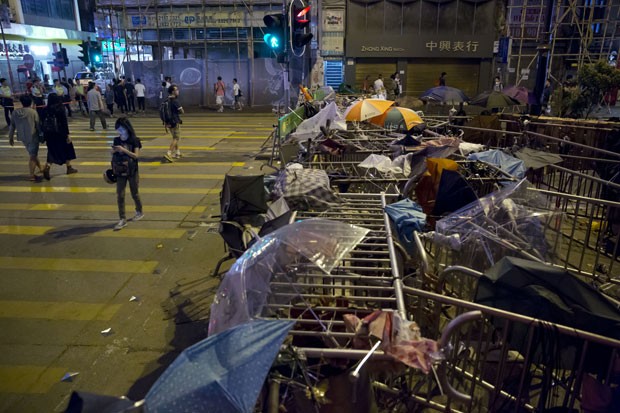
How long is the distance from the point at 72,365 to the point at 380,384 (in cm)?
326

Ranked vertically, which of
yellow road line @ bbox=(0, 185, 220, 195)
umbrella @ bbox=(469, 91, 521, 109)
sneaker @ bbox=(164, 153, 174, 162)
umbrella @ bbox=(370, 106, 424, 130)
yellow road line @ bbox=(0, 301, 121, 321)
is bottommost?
yellow road line @ bbox=(0, 301, 121, 321)

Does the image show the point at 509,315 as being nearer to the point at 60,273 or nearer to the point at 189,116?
the point at 60,273

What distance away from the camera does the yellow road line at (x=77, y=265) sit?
22.2 ft

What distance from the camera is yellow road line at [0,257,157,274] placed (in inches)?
266

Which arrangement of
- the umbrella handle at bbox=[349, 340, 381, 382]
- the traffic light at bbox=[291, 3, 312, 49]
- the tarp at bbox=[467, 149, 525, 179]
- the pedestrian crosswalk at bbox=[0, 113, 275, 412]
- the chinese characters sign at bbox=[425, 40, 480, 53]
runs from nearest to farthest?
1. the umbrella handle at bbox=[349, 340, 381, 382]
2. the pedestrian crosswalk at bbox=[0, 113, 275, 412]
3. the tarp at bbox=[467, 149, 525, 179]
4. the traffic light at bbox=[291, 3, 312, 49]
5. the chinese characters sign at bbox=[425, 40, 480, 53]

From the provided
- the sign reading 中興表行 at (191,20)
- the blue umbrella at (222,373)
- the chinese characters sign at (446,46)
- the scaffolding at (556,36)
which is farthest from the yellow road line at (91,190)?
the chinese characters sign at (446,46)

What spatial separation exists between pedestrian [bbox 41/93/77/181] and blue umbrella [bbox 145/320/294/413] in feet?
34.4

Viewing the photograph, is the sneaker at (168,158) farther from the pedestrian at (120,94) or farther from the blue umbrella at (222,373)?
the pedestrian at (120,94)

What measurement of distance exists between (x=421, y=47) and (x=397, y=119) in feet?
64.7

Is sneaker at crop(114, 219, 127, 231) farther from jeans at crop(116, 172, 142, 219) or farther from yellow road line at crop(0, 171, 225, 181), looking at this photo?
yellow road line at crop(0, 171, 225, 181)

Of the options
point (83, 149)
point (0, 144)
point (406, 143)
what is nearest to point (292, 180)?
point (406, 143)

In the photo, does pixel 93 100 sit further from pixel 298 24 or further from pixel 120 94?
pixel 298 24

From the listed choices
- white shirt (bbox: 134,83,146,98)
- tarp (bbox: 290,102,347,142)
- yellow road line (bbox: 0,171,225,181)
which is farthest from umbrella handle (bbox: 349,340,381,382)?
white shirt (bbox: 134,83,146,98)

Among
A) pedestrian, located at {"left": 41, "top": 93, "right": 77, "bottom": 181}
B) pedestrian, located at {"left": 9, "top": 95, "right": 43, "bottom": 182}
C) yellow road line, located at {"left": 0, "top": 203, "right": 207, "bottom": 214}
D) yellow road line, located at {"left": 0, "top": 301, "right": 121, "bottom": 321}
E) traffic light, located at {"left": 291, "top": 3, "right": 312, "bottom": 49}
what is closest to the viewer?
yellow road line, located at {"left": 0, "top": 301, "right": 121, "bottom": 321}
